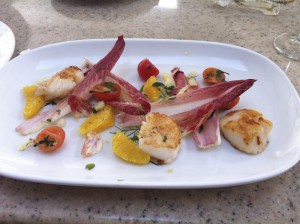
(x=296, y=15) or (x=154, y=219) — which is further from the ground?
(x=296, y=15)

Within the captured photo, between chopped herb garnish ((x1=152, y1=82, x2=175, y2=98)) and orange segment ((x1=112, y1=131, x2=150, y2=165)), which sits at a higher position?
chopped herb garnish ((x1=152, y1=82, x2=175, y2=98))

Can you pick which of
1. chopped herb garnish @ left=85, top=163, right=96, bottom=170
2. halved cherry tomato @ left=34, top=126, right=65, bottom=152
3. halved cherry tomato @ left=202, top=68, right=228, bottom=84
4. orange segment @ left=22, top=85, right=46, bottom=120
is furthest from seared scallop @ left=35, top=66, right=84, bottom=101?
halved cherry tomato @ left=202, top=68, right=228, bottom=84

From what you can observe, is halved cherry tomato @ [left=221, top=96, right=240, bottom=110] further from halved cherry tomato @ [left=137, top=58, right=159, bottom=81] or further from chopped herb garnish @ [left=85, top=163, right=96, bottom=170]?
chopped herb garnish @ [left=85, top=163, right=96, bottom=170]

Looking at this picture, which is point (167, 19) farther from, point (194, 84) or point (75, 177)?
point (75, 177)

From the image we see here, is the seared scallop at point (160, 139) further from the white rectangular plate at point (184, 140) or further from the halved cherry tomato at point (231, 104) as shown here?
the halved cherry tomato at point (231, 104)

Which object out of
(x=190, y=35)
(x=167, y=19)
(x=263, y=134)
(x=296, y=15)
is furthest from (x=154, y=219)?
(x=296, y=15)

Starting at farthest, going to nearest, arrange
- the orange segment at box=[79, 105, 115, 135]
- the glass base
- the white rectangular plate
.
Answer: the glass base → the orange segment at box=[79, 105, 115, 135] → the white rectangular plate
